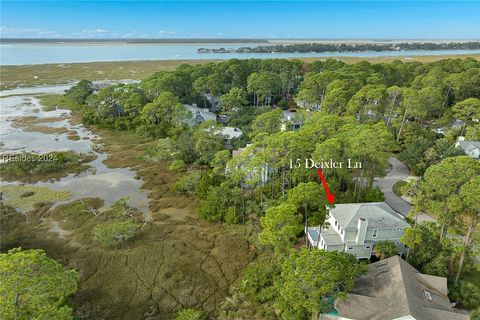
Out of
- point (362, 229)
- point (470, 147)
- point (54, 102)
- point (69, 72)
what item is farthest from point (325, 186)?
point (69, 72)

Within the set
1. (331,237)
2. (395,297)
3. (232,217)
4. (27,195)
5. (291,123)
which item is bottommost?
(27,195)

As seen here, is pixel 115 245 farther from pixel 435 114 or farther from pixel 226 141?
pixel 435 114

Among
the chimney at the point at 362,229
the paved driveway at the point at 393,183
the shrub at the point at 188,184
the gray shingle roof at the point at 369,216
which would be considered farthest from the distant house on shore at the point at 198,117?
the chimney at the point at 362,229

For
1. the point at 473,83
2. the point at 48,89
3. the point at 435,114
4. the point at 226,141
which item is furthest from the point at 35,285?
the point at 48,89

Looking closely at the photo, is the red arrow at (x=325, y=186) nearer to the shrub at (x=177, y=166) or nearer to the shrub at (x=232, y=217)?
the shrub at (x=232, y=217)

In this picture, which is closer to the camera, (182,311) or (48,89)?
(182,311)

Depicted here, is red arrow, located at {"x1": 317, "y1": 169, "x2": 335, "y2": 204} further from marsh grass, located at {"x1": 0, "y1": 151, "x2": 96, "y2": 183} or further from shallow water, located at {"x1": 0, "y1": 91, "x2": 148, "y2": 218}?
marsh grass, located at {"x1": 0, "y1": 151, "x2": 96, "y2": 183}

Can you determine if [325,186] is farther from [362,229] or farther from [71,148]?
[71,148]
